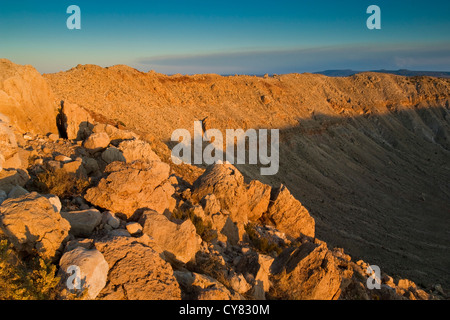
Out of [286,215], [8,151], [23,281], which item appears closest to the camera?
[23,281]

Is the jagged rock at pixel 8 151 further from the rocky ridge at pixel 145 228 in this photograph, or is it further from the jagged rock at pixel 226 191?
the jagged rock at pixel 226 191

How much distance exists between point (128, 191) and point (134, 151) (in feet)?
9.25

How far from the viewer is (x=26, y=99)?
8.91 metres

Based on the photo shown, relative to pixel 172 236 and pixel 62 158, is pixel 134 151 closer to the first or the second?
pixel 62 158

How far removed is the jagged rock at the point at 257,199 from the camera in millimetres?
10469

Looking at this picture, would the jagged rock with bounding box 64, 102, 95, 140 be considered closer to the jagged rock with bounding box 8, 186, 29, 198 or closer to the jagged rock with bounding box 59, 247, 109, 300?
the jagged rock with bounding box 8, 186, 29, 198

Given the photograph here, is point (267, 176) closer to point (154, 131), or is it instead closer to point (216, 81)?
point (154, 131)

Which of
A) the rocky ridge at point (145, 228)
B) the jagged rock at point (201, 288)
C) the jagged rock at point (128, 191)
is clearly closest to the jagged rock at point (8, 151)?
the rocky ridge at point (145, 228)

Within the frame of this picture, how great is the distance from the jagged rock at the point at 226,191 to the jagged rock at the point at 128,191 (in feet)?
6.66

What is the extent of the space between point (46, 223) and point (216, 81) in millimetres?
28394

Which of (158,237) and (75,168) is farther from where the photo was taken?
(75,168)

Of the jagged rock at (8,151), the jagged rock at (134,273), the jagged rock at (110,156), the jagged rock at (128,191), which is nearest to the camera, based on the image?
the jagged rock at (134,273)

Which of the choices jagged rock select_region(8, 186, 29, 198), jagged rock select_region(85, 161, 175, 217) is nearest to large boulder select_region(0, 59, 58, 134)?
jagged rock select_region(8, 186, 29, 198)

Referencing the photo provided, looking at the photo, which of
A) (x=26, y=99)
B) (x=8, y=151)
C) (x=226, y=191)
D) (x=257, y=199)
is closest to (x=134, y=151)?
(x=226, y=191)
